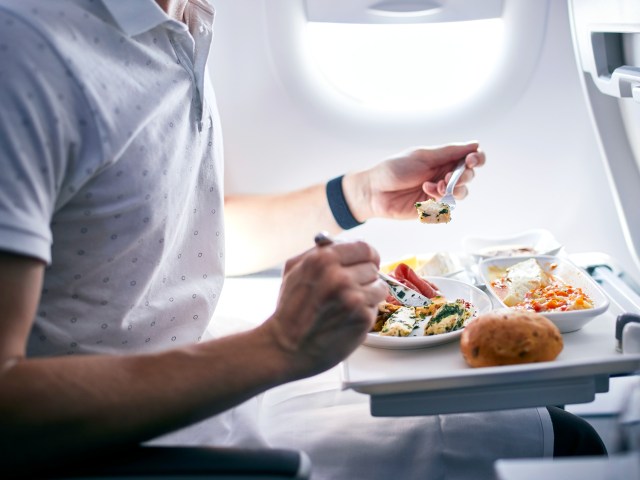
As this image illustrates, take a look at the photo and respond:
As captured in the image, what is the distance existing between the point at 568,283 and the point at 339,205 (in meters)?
0.52

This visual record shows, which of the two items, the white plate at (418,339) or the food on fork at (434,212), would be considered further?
the food on fork at (434,212)

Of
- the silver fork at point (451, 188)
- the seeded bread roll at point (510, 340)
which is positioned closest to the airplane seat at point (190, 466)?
the seeded bread roll at point (510, 340)

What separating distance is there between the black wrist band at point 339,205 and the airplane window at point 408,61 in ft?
1.37

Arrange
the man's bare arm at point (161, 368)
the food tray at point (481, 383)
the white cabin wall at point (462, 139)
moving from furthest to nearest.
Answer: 1. the white cabin wall at point (462, 139)
2. the food tray at point (481, 383)
3. the man's bare arm at point (161, 368)

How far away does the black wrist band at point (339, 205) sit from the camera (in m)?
1.66

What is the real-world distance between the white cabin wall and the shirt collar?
2.76 feet

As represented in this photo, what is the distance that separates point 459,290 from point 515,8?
2.81ft

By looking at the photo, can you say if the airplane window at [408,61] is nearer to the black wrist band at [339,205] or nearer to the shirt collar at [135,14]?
the black wrist band at [339,205]

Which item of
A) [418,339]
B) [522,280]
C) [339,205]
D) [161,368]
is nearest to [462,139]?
[339,205]

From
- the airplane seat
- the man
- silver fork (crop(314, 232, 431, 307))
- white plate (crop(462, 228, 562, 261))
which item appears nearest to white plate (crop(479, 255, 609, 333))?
silver fork (crop(314, 232, 431, 307))

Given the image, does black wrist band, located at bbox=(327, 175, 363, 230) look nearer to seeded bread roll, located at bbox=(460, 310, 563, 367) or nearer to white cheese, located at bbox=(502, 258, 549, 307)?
white cheese, located at bbox=(502, 258, 549, 307)

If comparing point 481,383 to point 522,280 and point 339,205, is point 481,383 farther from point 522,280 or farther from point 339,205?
point 339,205

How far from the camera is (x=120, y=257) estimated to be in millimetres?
1079

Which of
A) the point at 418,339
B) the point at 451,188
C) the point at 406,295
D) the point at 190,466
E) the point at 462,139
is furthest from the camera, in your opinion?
the point at 462,139
